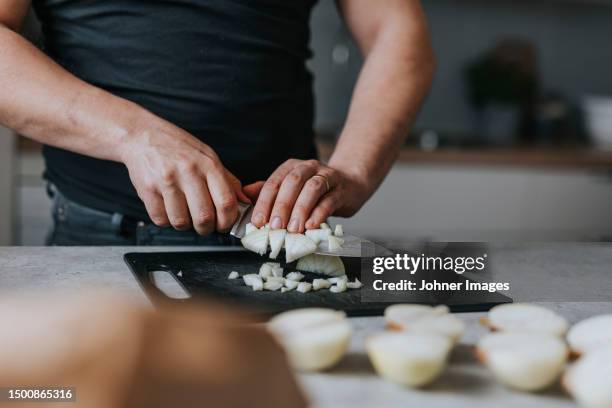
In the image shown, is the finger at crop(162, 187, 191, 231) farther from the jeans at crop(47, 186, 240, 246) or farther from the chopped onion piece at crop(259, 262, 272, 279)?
the jeans at crop(47, 186, 240, 246)

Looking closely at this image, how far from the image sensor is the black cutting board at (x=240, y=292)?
0.73 metres

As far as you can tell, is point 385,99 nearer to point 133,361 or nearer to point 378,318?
point 378,318

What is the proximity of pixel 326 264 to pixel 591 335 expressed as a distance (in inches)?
14.3

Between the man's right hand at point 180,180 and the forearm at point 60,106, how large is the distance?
3 cm

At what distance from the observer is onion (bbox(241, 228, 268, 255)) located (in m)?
0.86

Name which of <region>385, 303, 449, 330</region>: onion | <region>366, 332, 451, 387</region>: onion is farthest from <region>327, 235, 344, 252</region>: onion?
<region>366, 332, 451, 387</region>: onion

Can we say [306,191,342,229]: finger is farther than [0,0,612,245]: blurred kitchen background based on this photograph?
No

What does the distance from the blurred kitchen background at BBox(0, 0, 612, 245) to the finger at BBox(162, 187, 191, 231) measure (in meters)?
1.23

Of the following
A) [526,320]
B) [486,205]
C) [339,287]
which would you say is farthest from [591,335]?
[486,205]

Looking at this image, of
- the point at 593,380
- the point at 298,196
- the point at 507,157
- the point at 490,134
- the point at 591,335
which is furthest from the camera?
the point at 490,134

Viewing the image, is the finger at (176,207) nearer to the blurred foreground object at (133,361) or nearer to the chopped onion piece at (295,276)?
the chopped onion piece at (295,276)

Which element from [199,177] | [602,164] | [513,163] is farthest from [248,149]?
[602,164]

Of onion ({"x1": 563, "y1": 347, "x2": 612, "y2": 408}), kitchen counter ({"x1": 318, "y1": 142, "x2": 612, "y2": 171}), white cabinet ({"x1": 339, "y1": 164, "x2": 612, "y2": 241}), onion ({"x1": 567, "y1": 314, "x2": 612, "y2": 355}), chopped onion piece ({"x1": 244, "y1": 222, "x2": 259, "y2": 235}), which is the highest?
kitchen counter ({"x1": 318, "y1": 142, "x2": 612, "y2": 171})

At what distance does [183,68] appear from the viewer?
3.64ft
